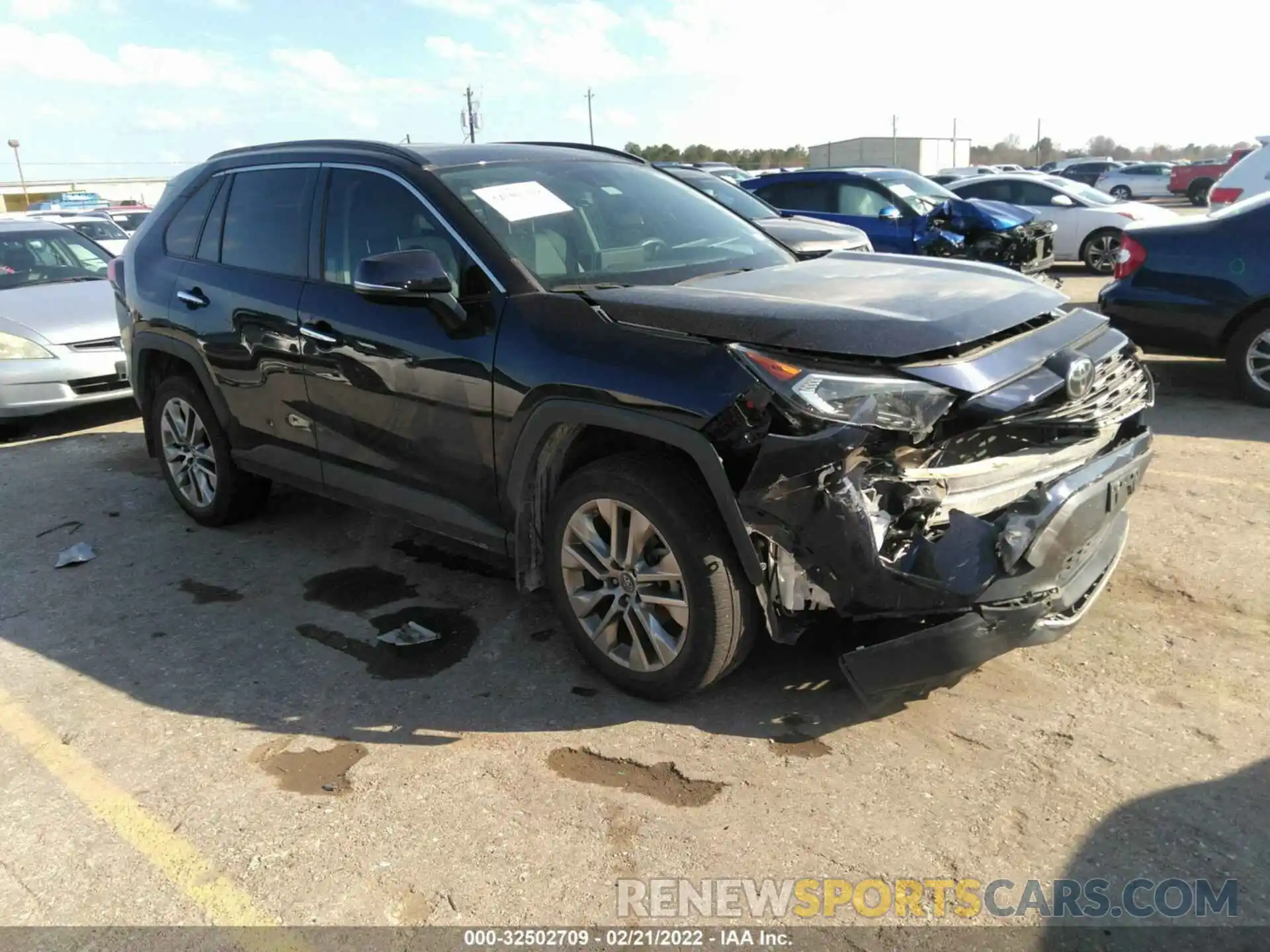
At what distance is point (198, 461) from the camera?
5363 millimetres

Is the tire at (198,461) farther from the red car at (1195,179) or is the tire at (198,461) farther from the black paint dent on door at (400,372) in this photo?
the red car at (1195,179)

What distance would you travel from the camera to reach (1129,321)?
7.23 meters

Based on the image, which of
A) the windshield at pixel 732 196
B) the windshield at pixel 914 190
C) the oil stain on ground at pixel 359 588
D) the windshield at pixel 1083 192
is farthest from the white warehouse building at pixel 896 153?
the oil stain on ground at pixel 359 588

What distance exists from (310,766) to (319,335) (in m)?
1.87

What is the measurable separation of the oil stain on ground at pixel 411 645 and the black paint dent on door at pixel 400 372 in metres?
0.47

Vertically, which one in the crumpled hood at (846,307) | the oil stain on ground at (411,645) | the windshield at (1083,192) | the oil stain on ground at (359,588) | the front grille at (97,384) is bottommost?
the oil stain on ground at (411,645)

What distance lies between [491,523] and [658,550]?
2.61 ft

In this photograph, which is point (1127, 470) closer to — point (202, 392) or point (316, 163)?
point (316, 163)

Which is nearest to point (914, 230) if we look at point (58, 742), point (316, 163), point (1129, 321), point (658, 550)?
point (1129, 321)

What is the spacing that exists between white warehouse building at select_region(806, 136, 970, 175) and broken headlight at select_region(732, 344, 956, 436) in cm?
6065

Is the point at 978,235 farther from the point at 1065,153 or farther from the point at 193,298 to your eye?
the point at 1065,153

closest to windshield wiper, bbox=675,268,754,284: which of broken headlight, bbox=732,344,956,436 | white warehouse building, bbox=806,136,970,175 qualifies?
broken headlight, bbox=732,344,956,436

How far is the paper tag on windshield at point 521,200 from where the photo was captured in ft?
12.6

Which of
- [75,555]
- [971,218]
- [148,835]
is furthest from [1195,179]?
[148,835]
